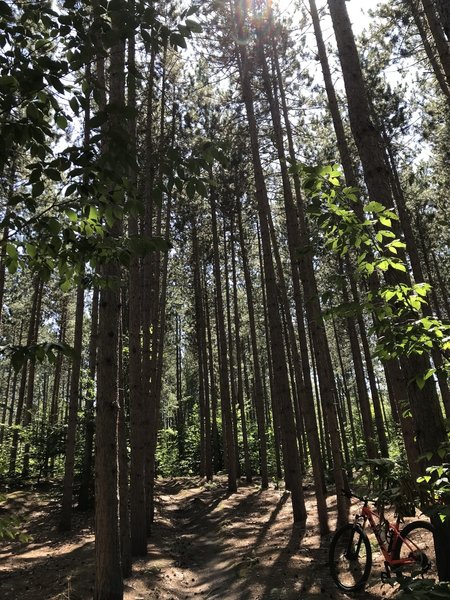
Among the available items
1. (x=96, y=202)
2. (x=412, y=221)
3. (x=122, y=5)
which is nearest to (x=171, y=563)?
(x=96, y=202)

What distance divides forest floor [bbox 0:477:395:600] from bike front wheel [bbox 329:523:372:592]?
6.7 inches

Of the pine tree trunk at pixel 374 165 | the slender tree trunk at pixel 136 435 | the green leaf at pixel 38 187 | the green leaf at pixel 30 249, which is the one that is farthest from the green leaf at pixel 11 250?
the slender tree trunk at pixel 136 435

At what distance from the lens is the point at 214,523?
12.3m

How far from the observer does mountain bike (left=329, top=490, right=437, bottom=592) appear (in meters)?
5.36

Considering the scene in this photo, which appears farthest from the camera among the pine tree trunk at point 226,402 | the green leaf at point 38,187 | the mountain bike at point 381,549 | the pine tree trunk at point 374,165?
the pine tree trunk at point 226,402

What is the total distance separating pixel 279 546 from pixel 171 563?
215cm

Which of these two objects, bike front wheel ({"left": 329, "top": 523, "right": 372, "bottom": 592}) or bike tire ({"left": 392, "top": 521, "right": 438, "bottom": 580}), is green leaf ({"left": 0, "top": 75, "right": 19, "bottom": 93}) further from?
bike front wheel ({"left": 329, "top": 523, "right": 372, "bottom": 592})

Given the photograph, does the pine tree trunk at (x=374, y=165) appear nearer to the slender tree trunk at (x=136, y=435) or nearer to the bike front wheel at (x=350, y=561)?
the bike front wheel at (x=350, y=561)

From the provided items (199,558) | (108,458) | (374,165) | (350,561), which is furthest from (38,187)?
(199,558)

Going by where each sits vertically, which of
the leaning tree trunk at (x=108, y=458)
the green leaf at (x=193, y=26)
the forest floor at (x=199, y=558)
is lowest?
the forest floor at (x=199, y=558)

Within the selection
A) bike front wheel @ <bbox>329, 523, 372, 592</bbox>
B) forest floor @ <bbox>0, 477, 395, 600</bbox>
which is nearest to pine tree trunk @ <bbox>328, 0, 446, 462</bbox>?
forest floor @ <bbox>0, 477, 395, 600</bbox>

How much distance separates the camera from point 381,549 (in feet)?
18.5

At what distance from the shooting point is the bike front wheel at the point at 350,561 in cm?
592

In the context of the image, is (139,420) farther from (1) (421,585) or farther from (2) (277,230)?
(2) (277,230)
